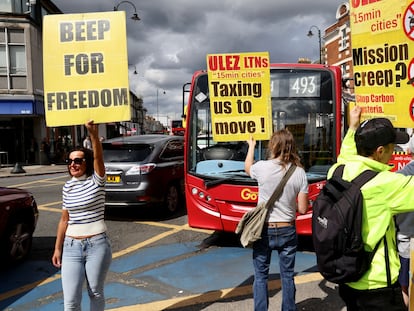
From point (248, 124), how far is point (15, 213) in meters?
3.39

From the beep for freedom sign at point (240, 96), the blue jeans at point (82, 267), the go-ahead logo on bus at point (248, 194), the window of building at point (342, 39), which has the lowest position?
the blue jeans at point (82, 267)

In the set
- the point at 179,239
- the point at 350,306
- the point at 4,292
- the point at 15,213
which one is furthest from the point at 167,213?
the point at 350,306

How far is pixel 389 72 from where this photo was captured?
4340 mm

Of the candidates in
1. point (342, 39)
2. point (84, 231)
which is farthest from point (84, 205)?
point (342, 39)

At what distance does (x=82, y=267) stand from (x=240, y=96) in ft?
8.40

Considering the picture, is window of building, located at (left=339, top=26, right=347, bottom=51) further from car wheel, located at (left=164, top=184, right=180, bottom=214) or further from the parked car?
the parked car

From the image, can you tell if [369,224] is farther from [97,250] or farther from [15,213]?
[15,213]

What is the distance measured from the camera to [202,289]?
4723 mm

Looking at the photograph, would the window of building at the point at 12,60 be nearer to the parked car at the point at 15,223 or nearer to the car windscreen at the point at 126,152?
the car windscreen at the point at 126,152

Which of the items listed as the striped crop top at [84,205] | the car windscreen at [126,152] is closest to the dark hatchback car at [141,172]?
the car windscreen at [126,152]

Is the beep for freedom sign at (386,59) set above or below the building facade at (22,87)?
below

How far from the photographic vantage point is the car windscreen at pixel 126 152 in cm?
855

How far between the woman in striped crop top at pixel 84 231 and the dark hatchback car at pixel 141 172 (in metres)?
4.93

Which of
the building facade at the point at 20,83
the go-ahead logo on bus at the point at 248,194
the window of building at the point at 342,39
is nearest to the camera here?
the go-ahead logo on bus at the point at 248,194
